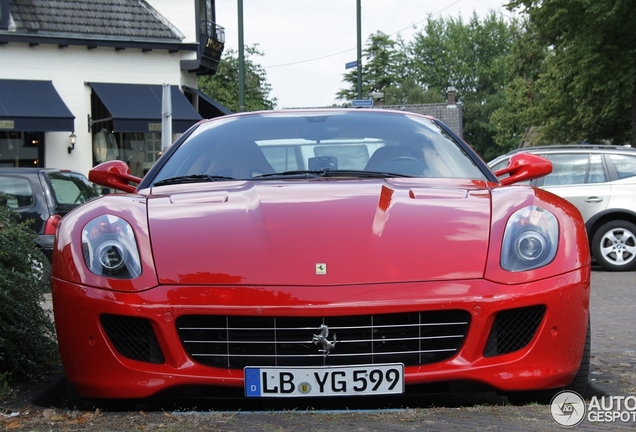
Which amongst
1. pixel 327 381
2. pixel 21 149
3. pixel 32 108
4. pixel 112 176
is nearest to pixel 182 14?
pixel 32 108

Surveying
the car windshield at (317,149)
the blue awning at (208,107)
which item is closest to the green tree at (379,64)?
the blue awning at (208,107)

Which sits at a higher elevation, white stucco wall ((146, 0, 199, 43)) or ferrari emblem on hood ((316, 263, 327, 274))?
white stucco wall ((146, 0, 199, 43))

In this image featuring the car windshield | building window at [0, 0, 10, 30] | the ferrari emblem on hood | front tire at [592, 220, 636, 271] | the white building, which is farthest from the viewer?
the white building

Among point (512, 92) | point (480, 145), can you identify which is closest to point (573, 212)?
point (512, 92)

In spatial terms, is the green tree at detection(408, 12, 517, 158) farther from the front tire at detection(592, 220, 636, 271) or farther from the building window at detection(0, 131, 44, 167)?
the front tire at detection(592, 220, 636, 271)

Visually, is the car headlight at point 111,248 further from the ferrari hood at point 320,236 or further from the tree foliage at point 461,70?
the tree foliage at point 461,70

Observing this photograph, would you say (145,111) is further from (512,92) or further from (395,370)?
(512,92)

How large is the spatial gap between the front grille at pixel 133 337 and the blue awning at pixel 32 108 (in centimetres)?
2257

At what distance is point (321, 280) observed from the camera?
3686 millimetres

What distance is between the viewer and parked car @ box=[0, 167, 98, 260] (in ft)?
38.9

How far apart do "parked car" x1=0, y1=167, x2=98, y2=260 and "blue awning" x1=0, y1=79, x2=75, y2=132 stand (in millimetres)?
13609

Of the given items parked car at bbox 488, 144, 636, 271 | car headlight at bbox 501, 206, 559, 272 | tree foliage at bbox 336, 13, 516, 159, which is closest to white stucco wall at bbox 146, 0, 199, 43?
parked car at bbox 488, 144, 636, 271

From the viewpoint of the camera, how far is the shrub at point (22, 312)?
4832 mm

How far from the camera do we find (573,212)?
419 cm
